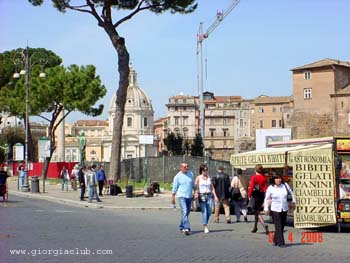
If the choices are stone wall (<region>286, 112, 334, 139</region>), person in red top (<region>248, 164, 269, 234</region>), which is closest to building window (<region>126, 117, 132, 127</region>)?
stone wall (<region>286, 112, 334, 139</region>)

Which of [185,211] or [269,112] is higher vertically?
[269,112]

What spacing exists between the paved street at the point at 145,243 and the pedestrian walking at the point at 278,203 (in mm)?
391

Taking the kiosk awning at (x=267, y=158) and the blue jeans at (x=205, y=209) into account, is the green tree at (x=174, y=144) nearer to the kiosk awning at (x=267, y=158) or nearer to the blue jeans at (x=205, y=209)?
the kiosk awning at (x=267, y=158)

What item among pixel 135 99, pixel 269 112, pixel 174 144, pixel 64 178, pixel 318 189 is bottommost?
pixel 318 189

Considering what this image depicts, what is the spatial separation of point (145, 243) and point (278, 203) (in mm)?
2896

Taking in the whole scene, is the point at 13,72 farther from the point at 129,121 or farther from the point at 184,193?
the point at 129,121

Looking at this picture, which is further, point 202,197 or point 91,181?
point 91,181

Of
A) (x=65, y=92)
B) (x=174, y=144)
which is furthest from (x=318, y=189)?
(x=174, y=144)

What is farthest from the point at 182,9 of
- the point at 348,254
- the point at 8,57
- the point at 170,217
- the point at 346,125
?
the point at 346,125

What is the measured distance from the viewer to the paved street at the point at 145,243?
11195 mm

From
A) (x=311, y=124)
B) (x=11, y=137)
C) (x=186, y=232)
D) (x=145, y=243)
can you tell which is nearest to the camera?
(x=145, y=243)
